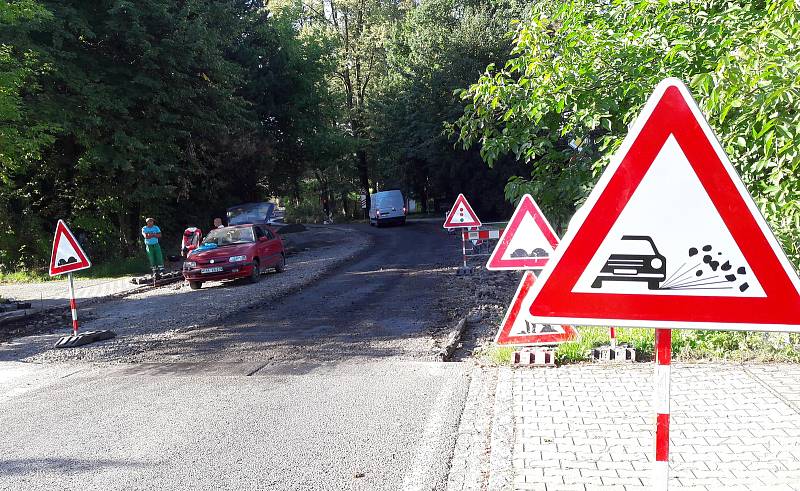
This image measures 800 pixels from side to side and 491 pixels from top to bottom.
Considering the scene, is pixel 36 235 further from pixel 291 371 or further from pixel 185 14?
pixel 291 371

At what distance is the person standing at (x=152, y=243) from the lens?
2067 centimetres

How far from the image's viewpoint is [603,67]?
7664 millimetres

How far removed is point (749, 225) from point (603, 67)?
5.52 m

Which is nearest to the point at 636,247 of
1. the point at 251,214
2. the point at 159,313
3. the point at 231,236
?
the point at 159,313

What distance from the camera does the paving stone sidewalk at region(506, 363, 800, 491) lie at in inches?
167

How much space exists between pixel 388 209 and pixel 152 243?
29319 millimetres

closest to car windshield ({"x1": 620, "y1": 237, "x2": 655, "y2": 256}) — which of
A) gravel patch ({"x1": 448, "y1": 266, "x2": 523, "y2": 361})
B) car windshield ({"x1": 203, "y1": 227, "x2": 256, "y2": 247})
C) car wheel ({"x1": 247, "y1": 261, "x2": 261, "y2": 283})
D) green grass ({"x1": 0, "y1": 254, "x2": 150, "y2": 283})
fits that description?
gravel patch ({"x1": 448, "y1": 266, "x2": 523, "y2": 361})

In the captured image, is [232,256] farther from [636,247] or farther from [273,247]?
[636,247]

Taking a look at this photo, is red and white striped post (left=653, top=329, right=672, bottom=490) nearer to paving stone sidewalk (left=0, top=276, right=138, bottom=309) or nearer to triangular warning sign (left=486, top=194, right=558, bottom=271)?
triangular warning sign (left=486, top=194, right=558, bottom=271)

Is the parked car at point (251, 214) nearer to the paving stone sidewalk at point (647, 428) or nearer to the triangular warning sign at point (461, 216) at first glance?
the triangular warning sign at point (461, 216)

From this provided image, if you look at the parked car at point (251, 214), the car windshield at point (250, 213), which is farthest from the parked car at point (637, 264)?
the car windshield at point (250, 213)

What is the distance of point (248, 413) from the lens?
6.26 meters

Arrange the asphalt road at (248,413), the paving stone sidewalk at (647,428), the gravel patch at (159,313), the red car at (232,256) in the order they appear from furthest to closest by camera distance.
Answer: the red car at (232,256), the gravel patch at (159,313), the asphalt road at (248,413), the paving stone sidewalk at (647,428)

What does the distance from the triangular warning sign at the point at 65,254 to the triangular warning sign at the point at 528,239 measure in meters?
7.50
